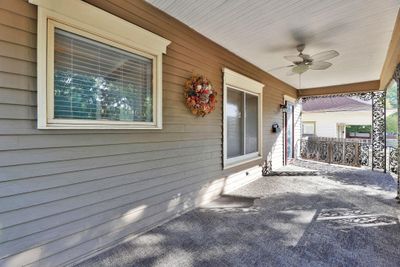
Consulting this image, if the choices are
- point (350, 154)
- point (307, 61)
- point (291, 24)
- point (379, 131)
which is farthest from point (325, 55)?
point (350, 154)

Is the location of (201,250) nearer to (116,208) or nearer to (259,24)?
(116,208)

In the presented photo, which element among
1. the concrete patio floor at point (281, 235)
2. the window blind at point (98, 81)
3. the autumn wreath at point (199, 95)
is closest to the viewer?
the window blind at point (98, 81)

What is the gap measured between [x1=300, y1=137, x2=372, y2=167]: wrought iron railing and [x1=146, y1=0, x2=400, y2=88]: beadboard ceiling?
3.49 meters

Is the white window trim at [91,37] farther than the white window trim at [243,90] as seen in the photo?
No

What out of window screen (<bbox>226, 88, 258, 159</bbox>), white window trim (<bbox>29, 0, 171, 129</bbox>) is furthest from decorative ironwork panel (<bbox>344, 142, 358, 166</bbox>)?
white window trim (<bbox>29, 0, 171, 129</bbox>)

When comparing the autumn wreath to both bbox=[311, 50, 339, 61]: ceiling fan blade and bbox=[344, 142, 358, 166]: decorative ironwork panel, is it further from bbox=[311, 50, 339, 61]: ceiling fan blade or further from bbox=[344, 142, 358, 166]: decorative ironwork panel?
bbox=[344, 142, 358, 166]: decorative ironwork panel

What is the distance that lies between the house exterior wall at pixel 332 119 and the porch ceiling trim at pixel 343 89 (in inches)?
155

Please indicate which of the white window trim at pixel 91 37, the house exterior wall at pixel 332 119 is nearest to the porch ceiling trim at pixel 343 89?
the house exterior wall at pixel 332 119

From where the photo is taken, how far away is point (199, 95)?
133 inches

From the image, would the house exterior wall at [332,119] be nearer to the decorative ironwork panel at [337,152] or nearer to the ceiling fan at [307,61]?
the decorative ironwork panel at [337,152]

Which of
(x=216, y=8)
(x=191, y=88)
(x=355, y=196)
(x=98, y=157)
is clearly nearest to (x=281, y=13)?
(x=216, y=8)

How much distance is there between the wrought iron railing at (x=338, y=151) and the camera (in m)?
7.21

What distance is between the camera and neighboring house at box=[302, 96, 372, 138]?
33.4ft

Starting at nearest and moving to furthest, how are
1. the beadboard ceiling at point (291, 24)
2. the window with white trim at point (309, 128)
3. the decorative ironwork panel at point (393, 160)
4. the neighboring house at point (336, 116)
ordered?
the beadboard ceiling at point (291, 24)
the decorative ironwork panel at point (393, 160)
the neighboring house at point (336, 116)
the window with white trim at point (309, 128)
